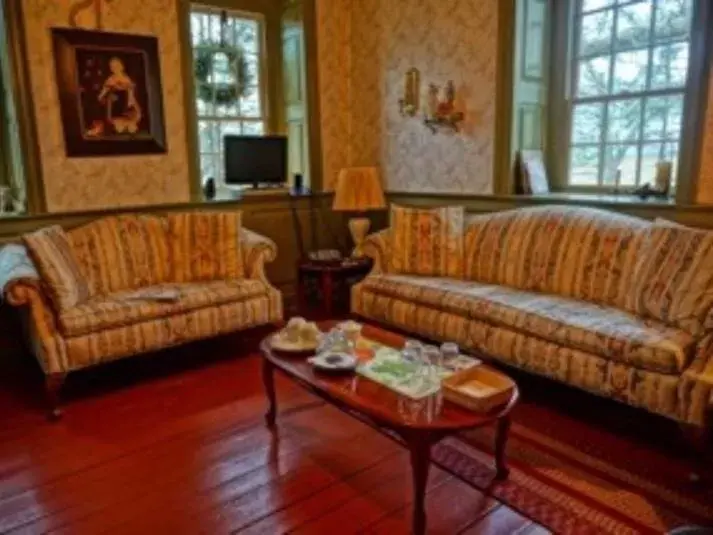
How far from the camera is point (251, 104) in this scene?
448 cm

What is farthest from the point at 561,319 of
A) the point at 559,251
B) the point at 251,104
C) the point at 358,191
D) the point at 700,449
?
the point at 251,104

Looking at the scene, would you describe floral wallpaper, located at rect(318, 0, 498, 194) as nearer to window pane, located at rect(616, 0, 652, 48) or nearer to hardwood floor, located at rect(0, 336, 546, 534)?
window pane, located at rect(616, 0, 652, 48)

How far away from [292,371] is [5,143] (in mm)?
2654

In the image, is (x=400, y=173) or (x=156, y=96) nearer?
(x=156, y=96)

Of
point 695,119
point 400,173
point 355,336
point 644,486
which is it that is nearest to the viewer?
point 644,486

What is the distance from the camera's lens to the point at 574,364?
2521 millimetres

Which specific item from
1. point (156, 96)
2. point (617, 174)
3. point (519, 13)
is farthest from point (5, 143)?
point (617, 174)

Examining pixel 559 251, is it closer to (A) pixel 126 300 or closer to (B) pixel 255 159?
(B) pixel 255 159

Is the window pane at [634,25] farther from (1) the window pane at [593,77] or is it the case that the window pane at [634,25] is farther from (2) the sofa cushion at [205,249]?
(2) the sofa cushion at [205,249]

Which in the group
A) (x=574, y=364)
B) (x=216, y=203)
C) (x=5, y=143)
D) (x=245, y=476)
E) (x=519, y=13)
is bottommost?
(x=245, y=476)

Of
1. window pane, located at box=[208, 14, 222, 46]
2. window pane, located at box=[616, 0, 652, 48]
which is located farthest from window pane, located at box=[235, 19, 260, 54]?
window pane, located at box=[616, 0, 652, 48]

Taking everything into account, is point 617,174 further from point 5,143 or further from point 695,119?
point 5,143

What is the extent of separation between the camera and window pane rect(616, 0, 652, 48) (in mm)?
3269

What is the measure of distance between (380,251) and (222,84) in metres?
1.88
